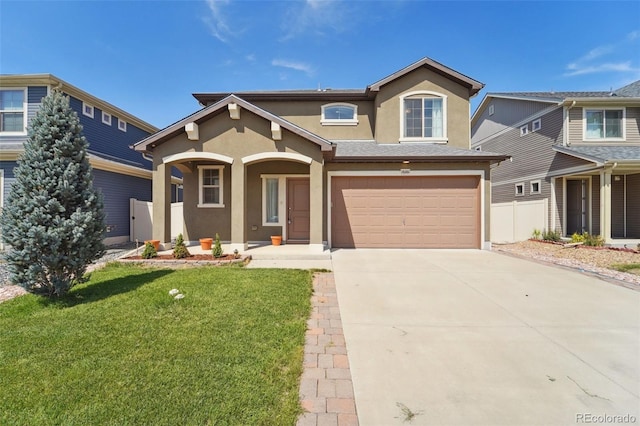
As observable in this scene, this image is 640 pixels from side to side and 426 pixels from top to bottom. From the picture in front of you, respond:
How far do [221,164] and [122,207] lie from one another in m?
5.35

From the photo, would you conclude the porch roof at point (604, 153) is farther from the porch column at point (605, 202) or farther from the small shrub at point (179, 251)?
the small shrub at point (179, 251)

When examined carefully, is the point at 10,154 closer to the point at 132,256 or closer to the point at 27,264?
the point at 132,256

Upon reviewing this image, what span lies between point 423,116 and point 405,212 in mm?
4670

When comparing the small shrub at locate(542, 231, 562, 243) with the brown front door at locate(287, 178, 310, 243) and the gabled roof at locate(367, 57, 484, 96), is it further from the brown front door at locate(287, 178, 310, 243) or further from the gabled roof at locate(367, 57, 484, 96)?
the brown front door at locate(287, 178, 310, 243)

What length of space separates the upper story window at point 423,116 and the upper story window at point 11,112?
1485 cm

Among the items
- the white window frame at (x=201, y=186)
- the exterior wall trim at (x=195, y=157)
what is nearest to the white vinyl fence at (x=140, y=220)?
the white window frame at (x=201, y=186)

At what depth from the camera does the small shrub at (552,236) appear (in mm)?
11648

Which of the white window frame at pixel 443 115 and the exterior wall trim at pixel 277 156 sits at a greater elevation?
the white window frame at pixel 443 115

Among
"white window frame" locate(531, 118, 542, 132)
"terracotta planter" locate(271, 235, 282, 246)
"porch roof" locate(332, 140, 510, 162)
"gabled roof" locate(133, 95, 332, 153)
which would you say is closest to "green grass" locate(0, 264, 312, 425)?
"terracotta planter" locate(271, 235, 282, 246)

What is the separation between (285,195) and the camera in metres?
10.1

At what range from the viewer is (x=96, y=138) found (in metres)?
12.0

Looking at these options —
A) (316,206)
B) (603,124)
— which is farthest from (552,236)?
(316,206)

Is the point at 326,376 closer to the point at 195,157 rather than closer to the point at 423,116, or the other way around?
the point at 195,157

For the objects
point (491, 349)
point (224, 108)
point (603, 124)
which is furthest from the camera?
point (603, 124)
